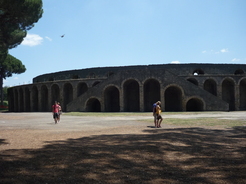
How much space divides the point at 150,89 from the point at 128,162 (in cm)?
2542

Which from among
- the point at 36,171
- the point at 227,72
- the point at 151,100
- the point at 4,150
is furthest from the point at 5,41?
the point at 227,72

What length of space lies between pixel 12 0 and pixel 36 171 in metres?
9.31

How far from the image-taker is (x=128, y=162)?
16.2ft

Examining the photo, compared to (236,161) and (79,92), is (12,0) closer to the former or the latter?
(236,161)

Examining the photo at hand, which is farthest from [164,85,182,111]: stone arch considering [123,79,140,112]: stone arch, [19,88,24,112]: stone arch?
[19,88,24,112]: stone arch

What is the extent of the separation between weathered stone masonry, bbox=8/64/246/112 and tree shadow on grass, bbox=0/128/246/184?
19.2 m

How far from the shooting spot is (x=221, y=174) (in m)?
4.14

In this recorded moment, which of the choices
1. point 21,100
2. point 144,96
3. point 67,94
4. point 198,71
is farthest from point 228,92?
point 21,100

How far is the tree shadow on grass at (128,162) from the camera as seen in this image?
3967 millimetres

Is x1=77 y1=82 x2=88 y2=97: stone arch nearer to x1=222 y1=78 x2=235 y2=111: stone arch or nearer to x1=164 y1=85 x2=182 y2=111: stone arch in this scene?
x1=164 y1=85 x2=182 y2=111: stone arch

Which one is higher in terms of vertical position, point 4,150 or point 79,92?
point 79,92

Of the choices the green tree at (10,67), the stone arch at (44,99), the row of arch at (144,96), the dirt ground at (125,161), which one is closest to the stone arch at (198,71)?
the row of arch at (144,96)

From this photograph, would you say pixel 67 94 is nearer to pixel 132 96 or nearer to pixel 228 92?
pixel 132 96

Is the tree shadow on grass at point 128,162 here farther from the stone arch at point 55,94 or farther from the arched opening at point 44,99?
the arched opening at point 44,99
